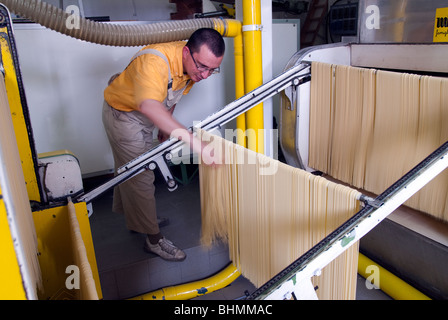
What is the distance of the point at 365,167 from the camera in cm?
182

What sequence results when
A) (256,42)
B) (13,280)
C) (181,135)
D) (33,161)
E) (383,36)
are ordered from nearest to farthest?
(13,280), (33,161), (181,135), (383,36), (256,42)

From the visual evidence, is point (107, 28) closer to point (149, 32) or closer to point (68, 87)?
point (149, 32)

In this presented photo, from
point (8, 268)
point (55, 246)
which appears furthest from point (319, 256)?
point (55, 246)

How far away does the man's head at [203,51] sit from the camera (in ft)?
5.73

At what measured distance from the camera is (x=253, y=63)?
2.23 m

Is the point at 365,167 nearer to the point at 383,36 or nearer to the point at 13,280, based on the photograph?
the point at 383,36

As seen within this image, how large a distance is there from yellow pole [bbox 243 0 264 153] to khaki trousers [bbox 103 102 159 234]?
0.66 meters

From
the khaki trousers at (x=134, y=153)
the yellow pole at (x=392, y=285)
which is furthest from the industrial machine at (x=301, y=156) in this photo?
the khaki trousers at (x=134, y=153)

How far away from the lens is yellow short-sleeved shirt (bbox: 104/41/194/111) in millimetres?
1751

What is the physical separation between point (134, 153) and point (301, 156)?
0.99 meters

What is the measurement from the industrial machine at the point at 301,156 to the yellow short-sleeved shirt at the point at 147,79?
283mm

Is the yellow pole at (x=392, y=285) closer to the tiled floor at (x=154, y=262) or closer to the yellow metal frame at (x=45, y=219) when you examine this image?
the tiled floor at (x=154, y=262)
